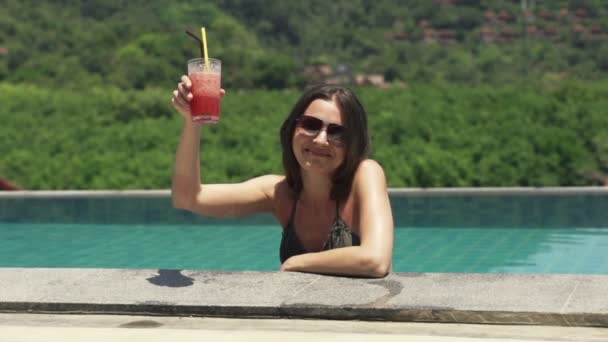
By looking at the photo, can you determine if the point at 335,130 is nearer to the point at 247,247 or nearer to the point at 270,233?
the point at 247,247

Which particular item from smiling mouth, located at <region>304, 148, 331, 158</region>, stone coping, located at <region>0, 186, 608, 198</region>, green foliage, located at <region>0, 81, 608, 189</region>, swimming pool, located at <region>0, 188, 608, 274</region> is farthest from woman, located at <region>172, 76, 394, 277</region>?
green foliage, located at <region>0, 81, 608, 189</region>

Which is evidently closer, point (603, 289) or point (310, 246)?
point (603, 289)

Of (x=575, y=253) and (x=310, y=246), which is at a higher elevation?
(x=310, y=246)

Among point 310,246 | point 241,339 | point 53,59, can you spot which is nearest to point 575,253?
point 310,246

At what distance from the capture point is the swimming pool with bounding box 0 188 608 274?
323 inches

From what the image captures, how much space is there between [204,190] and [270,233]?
19.2ft

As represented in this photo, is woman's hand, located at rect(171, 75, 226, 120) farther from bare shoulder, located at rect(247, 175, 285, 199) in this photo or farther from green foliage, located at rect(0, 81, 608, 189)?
green foliage, located at rect(0, 81, 608, 189)

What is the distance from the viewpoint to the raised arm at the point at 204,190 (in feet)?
11.8

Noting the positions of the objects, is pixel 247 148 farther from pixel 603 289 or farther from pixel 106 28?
pixel 106 28

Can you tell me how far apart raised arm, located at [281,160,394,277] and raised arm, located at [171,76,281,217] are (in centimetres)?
37

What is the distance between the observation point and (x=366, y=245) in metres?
3.45

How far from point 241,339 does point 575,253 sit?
6308mm

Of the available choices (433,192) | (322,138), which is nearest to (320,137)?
(322,138)

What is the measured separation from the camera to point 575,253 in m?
8.60
